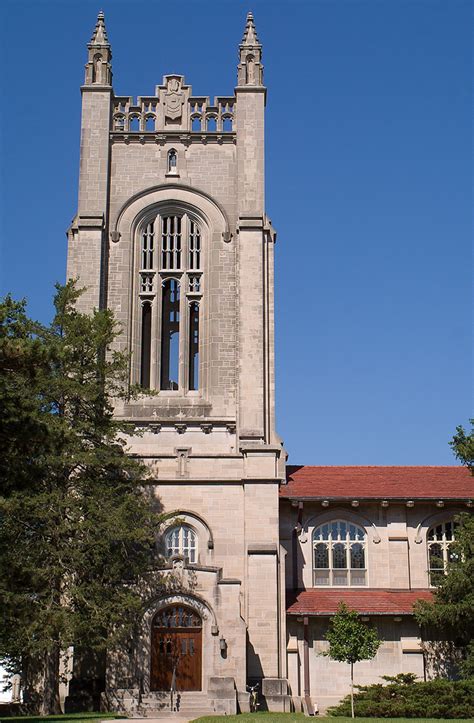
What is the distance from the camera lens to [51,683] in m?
32.6

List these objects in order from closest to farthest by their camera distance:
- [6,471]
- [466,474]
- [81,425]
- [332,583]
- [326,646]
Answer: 1. [6,471]
2. [81,425]
3. [326,646]
4. [332,583]
5. [466,474]

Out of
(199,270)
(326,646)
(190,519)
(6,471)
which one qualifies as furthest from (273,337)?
(6,471)

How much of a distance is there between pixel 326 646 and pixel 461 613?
532 centimetres

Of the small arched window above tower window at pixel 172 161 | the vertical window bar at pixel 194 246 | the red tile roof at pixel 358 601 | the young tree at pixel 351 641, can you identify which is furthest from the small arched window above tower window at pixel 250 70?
the young tree at pixel 351 641

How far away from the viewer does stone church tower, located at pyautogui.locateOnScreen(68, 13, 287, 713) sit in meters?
35.3

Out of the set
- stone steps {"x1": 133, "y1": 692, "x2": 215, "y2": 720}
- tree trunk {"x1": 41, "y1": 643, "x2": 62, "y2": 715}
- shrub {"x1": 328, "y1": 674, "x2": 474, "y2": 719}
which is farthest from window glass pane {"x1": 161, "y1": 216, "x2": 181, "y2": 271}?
shrub {"x1": 328, "y1": 674, "x2": 474, "y2": 719}

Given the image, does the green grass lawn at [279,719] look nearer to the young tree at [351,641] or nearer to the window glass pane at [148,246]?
the young tree at [351,641]

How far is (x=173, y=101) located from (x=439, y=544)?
21652 mm

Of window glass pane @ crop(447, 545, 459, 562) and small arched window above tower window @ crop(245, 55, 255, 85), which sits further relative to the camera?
small arched window above tower window @ crop(245, 55, 255, 85)

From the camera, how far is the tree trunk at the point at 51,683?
3231 cm

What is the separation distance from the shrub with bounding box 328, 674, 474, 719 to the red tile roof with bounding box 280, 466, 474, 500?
28.5 ft

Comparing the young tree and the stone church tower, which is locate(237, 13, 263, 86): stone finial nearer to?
the stone church tower

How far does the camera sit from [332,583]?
40219 millimetres

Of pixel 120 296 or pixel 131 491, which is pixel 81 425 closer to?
pixel 131 491
